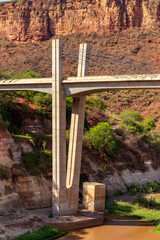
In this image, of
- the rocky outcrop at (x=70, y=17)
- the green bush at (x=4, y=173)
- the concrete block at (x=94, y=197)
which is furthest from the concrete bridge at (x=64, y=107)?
the rocky outcrop at (x=70, y=17)

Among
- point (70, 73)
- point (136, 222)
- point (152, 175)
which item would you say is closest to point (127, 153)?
point (152, 175)

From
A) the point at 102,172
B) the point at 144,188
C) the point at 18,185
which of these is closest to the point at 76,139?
the point at 18,185

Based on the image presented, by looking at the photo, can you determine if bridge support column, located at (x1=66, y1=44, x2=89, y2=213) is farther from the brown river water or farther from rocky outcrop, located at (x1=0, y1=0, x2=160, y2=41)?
rocky outcrop, located at (x1=0, y1=0, x2=160, y2=41)

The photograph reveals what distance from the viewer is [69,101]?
135 ft

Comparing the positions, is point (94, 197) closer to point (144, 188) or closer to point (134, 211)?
point (134, 211)

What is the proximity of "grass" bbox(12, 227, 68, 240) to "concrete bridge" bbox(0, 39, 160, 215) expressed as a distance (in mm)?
1891

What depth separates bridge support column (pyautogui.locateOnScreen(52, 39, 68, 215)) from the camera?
23.6 metres

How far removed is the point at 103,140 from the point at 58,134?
14.6 m

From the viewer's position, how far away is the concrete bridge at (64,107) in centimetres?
2258

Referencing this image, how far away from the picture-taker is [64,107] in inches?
941

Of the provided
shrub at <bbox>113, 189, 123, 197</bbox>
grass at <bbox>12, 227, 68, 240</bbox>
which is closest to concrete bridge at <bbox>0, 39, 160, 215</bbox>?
grass at <bbox>12, 227, 68, 240</bbox>

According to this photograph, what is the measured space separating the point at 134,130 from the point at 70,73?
2483cm

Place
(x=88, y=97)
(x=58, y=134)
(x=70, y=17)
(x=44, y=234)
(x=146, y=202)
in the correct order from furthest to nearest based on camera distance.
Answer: (x=70, y=17), (x=88, y=97), (x=146, y=202), (x=58, y=134), (x=44, y=234)

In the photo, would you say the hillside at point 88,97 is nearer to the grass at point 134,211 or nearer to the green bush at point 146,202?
the grass at point 134,211
